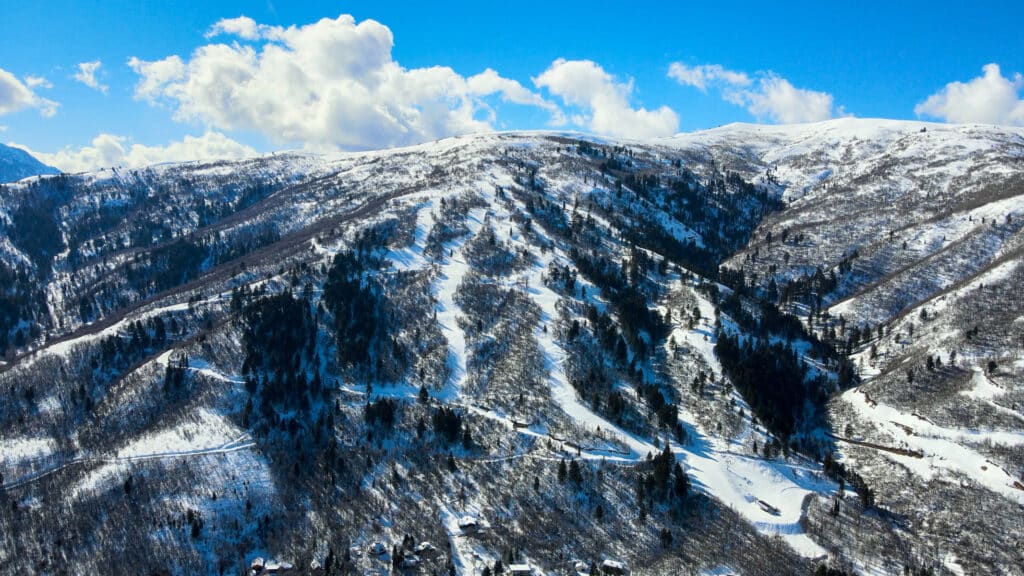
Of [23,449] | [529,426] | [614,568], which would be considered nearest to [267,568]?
[614,568]

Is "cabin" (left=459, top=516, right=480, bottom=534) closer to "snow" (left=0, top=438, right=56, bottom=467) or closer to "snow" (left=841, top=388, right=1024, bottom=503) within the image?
"snow" (left=841, top=388, right=1024, bottom=503)

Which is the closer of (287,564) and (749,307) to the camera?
(287,564)

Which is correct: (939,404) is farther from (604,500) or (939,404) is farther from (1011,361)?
(604,500)

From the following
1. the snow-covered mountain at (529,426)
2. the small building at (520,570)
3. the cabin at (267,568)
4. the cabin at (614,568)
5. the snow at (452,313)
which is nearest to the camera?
the small building at (520,570)

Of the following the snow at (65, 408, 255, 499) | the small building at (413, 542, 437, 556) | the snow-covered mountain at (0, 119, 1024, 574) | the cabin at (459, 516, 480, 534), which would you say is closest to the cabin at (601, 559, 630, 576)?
the snow-covered mountain at (0, 119, 1024, 574)

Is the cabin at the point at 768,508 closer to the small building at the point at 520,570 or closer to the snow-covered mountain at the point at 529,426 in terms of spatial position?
the snow-covered mountain at the point at 529,426

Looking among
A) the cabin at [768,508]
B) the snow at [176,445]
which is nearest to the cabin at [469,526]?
the cabin at [768,508]

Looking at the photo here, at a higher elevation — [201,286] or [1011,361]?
[201,286]

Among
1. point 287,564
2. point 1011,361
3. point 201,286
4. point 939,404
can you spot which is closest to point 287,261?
point 201,286
